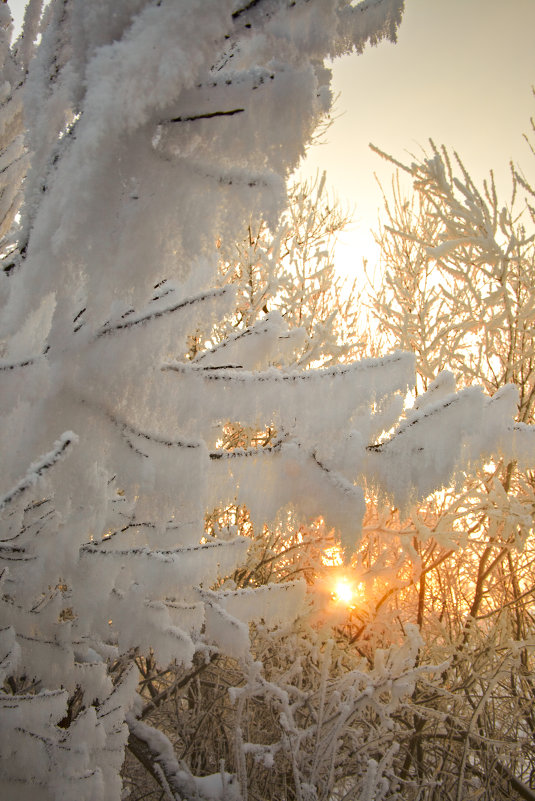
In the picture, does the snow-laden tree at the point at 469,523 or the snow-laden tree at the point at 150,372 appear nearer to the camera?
the snow-laden tree at the point at 150,372

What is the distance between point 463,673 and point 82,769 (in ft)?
10.2

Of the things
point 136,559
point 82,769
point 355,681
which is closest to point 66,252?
point 136,559

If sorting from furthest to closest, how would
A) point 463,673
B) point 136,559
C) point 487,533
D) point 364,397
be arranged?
point 487,533 → point 463,673 → point 136,559 → point 364,397

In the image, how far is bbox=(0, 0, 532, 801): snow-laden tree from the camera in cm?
69

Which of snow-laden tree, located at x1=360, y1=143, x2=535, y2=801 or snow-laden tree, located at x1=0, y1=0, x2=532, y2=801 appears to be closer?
snow-laden tree, located at x1=0, y1=0, x2=532, y2=801

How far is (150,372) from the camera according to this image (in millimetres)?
916

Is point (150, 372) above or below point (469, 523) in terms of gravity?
above

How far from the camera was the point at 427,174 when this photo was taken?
2.51 meters

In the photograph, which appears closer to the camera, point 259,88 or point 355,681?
point 259,88

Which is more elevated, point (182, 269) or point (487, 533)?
point (182, 269)

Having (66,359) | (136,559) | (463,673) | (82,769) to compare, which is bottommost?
(463,673)

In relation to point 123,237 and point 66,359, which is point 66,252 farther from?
point 66,359

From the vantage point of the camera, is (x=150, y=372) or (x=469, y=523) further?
(x=469, y=523)

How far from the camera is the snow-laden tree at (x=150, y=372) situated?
69 cm
